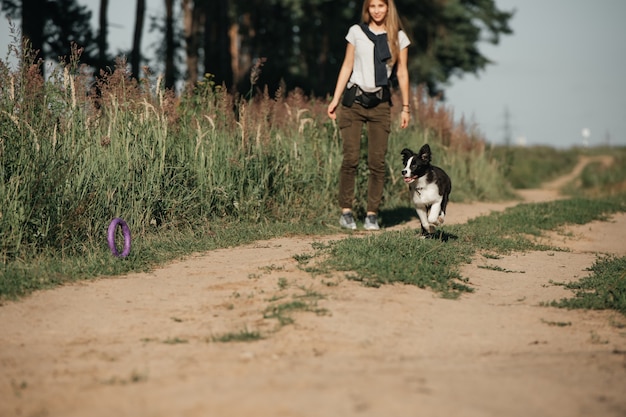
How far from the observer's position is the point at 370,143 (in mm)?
9891

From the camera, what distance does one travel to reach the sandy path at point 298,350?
3.78 metres

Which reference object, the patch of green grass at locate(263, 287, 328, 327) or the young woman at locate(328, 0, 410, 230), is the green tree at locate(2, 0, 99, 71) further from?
the patch of green grass at locate(263, 287, 328, 327)

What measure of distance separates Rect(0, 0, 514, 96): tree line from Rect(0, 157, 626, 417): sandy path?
801 inches

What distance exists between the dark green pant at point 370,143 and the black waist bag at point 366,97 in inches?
2.6

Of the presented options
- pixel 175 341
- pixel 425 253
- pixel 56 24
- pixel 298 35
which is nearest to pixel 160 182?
pixel 425 253

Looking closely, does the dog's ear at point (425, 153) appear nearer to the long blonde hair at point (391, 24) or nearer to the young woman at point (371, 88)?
the young woman at point (371, 88)

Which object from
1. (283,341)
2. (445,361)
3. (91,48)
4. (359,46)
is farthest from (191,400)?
(91,48)

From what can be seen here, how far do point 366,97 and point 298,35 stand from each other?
2614 centimetres

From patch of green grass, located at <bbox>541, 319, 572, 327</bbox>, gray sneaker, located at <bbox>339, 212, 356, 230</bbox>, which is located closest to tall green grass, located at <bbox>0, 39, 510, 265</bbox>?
gray sneaker, located at <bbox>339, 212, 356, 230</bbox>

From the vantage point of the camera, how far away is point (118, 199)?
822 cm

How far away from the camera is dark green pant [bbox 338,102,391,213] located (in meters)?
9.73

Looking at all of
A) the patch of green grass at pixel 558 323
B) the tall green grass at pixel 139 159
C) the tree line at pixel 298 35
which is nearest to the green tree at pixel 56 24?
the tree line at pixel 298 35

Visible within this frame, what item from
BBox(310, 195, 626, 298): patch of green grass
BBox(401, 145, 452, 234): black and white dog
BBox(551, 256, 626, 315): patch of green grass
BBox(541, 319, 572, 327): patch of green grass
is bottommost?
BBox(541, 319, 572, 327): patch of green grass

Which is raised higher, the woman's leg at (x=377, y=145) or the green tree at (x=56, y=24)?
the green tree at (x=56, y=24)
